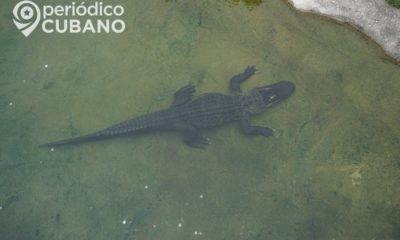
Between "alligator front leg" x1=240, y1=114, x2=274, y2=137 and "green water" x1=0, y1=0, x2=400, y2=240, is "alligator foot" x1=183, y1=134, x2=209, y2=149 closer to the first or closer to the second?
"green water" x1=0, y1=0, x2=400, y2=240

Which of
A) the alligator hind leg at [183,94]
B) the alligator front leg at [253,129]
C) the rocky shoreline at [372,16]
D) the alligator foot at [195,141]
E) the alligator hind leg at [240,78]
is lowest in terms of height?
the alligator foot at [195,141]

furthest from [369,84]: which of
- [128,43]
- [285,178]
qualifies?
[128,43]

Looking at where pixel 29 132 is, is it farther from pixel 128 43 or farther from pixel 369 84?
pixel 369 84

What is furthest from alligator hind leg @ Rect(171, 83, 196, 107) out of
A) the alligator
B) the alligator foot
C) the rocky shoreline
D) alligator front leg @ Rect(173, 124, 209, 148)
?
the rocky shoreline
